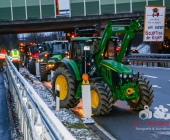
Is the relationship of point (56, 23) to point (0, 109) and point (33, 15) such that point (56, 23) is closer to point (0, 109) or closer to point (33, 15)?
point (33, 15)

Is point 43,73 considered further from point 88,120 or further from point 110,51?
point 88,120

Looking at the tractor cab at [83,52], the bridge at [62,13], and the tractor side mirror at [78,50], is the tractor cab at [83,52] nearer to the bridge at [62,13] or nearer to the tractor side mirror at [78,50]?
the tractor side mirror at [78,50]

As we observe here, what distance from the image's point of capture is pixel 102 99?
9.25 metres

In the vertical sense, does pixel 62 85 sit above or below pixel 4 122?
above

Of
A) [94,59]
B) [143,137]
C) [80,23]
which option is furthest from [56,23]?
[143,137]

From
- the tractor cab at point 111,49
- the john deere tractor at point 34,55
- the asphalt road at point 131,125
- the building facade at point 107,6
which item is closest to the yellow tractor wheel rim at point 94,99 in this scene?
the asphalt road at point 131,125

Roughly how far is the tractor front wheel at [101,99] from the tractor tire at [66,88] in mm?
985

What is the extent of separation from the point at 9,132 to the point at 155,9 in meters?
20.6

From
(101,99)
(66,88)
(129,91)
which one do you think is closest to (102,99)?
(101,99)

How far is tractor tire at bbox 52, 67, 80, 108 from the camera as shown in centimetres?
1048

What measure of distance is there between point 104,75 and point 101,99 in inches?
46.7

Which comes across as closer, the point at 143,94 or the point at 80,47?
the point at 143,94

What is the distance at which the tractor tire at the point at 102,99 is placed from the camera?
30.4 ft

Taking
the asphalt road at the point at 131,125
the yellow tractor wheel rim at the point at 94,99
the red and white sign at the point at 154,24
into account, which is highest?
the red and white sign at the point at 154,24
